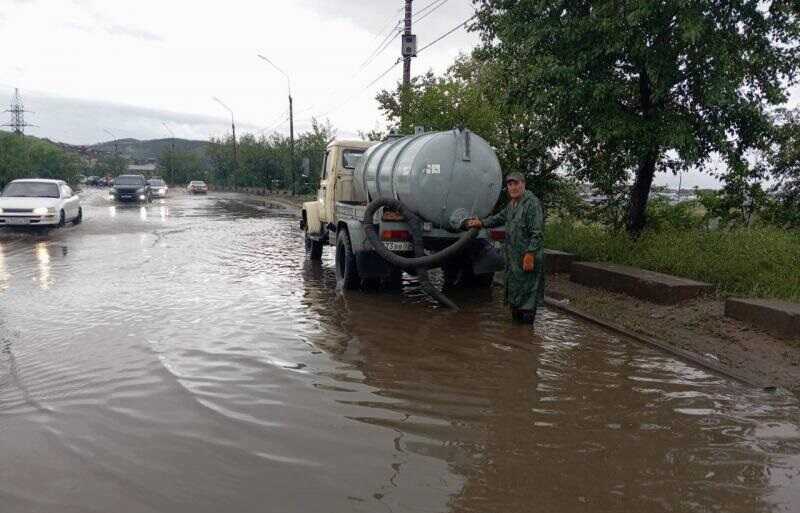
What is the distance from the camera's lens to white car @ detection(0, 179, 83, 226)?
56.4 feet

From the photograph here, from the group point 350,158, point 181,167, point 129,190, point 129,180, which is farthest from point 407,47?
point 181,167

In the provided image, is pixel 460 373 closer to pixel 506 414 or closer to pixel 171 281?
pixel 506 414

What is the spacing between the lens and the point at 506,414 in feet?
15.1

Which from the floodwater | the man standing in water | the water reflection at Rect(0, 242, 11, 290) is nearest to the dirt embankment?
the floodwater

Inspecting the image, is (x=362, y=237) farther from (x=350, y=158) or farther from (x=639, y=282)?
(x=639, y=282)

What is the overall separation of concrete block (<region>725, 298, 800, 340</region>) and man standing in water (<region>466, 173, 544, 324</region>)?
7.23ft

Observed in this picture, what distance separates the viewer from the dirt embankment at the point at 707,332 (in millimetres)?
5785

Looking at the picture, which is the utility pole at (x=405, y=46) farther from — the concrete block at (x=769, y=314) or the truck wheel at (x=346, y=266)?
the concrete block at (x=769, y=314)

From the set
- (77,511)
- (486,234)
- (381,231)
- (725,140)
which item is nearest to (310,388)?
(77,511)

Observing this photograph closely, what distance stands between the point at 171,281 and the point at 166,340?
12.1 feet

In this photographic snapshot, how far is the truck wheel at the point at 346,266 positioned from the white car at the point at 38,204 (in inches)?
467

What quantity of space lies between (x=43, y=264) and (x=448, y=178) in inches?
320

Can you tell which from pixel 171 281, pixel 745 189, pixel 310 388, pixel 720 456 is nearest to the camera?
pixel 720 456

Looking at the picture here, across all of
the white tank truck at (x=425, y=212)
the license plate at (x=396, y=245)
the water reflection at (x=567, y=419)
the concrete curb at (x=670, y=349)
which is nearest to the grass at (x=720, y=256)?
the concrete curb at (x=670, y=349)
